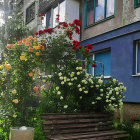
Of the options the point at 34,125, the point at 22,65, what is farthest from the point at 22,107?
the point at 22,65

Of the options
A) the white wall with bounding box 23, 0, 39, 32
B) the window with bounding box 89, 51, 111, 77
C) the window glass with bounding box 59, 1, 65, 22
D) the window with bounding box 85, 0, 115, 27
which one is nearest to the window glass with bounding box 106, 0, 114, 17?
the window with bounding box 85, 0, 115, 27

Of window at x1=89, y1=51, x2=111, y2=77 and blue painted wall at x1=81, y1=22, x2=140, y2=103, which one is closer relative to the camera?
blue painted wall at x1=81, y1=22, x2=140, y2=103

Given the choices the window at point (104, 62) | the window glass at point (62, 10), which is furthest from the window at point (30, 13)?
the window at point (104, 62)

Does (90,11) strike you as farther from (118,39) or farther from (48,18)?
A: (48,18)

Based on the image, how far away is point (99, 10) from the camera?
12.0 m

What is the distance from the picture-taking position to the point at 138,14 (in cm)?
943

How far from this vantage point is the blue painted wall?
29.9 ft

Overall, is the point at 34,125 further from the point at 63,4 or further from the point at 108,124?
the point at 63,4

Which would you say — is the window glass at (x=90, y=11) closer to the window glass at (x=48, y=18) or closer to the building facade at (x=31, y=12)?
the window glass at (x=48, y=18)

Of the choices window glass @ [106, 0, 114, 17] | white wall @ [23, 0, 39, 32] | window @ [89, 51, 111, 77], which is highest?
white wall @ [23, 0, 39, 32]

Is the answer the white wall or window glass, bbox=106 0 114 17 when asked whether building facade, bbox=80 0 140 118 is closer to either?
window glass, bbox=106 0 114 17

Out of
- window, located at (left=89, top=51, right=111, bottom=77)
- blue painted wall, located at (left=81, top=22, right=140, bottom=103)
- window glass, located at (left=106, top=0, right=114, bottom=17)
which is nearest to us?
blue painted wall, located at (left=81, top=22, right=140, bottom=103)

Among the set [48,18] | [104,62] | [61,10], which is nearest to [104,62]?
[104,62]

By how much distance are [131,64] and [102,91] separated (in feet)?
10.1
